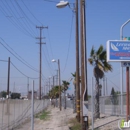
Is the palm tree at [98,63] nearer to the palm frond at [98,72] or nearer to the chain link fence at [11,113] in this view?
the palm frond at [98,72]

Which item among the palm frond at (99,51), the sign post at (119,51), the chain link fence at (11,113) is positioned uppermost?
the palm frond at (99,51)

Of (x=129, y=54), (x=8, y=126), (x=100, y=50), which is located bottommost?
(x=8, y=126)

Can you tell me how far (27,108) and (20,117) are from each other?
4024 millimetres

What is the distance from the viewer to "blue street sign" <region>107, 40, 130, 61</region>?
51.9 feet

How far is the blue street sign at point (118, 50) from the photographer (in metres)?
15.8

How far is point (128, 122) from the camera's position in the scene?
573 inches

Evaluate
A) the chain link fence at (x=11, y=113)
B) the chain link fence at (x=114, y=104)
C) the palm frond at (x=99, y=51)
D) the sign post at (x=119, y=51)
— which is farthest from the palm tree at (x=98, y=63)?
the sign post at (x=119, y=51)

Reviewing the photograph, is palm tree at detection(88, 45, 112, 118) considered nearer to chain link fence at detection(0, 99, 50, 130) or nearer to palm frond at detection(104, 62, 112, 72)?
palm frond at detection(104, 62, 112, 72)

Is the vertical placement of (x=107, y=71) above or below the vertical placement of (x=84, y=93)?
above

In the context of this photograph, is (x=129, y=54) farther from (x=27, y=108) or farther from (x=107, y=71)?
(x=27, y=108)

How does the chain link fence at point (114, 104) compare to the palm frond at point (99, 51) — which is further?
the palm frond at point (99, 51)

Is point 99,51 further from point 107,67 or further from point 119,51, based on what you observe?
point 119,51

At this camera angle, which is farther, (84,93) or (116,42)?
(84,93)

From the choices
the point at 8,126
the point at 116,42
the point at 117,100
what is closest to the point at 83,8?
the point at 116,42
